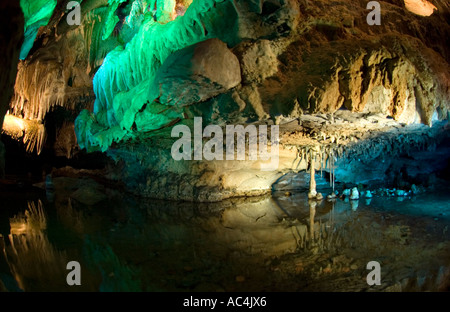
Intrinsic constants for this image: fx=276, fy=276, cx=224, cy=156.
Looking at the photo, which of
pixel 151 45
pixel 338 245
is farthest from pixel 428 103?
pixel 151 45

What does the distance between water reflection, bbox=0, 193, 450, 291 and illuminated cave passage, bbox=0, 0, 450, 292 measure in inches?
1.2

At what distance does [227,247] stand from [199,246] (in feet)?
1.41

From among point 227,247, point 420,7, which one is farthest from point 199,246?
point 420,7

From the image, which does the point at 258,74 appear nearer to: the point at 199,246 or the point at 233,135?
the point at 233,135

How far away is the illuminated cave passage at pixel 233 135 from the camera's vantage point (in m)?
3.41

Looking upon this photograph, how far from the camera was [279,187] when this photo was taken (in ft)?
32.5

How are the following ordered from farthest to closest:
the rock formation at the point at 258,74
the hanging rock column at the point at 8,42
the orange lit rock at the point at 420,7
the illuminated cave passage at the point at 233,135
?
1. the orange lit rock at the point at 420,7
2. the rock formation at the point at 258,74
3. the illuminated cave passage at the point at 233,135
4. the hanging rock column at the point at 8,42

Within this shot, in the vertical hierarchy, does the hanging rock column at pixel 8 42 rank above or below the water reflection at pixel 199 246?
above

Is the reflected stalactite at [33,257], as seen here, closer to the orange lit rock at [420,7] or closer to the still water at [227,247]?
the still water at [227,247]

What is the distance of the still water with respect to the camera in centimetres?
305

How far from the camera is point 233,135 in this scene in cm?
652

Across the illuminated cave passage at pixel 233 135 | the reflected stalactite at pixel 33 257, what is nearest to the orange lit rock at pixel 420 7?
the illuminated cave passage at pixel 233 135

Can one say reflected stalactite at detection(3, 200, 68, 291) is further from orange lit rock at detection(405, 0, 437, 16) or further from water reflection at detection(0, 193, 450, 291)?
orange lit rock at detection(405, 0, 437, 16)

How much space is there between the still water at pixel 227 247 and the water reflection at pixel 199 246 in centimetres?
2
